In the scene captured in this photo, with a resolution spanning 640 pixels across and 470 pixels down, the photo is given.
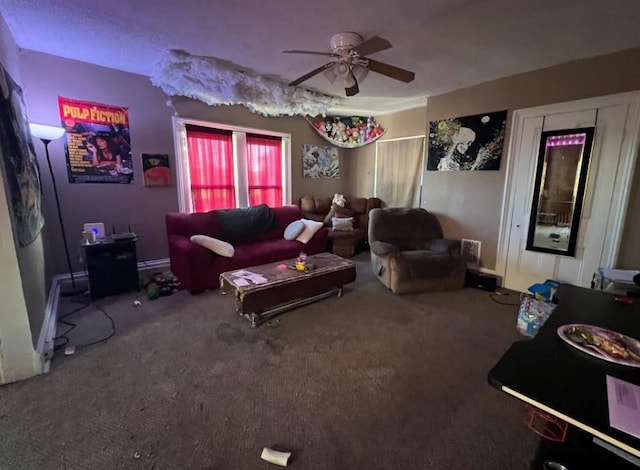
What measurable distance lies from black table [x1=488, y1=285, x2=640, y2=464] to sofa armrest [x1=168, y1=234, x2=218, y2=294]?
2944mm

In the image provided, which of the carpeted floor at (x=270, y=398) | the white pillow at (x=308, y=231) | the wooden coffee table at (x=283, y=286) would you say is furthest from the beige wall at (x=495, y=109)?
the wooden coffee table at (x=283, y=286)

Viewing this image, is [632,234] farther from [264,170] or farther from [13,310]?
[13,310]

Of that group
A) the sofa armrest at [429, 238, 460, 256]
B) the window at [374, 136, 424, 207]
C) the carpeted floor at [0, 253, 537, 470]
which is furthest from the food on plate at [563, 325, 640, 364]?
the window at [374, 136, 424, 207]

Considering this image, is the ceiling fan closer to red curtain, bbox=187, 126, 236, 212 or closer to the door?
the door

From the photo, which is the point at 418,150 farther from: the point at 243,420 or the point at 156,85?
the point at 243,420

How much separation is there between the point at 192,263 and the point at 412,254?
Answer: 2534mm

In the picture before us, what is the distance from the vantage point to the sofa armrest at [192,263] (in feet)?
10.2

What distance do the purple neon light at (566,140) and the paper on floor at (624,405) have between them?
10.2ft

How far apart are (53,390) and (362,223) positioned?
4.60 metres

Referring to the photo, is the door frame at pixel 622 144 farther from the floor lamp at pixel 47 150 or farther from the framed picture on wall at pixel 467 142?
the floor lamp at pixel 47 150

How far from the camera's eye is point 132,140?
3598mm

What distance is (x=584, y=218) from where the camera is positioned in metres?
3.00

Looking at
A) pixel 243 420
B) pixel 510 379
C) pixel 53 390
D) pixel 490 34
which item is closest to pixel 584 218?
pixel 490 34

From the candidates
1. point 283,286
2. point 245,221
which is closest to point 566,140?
point 283,286
